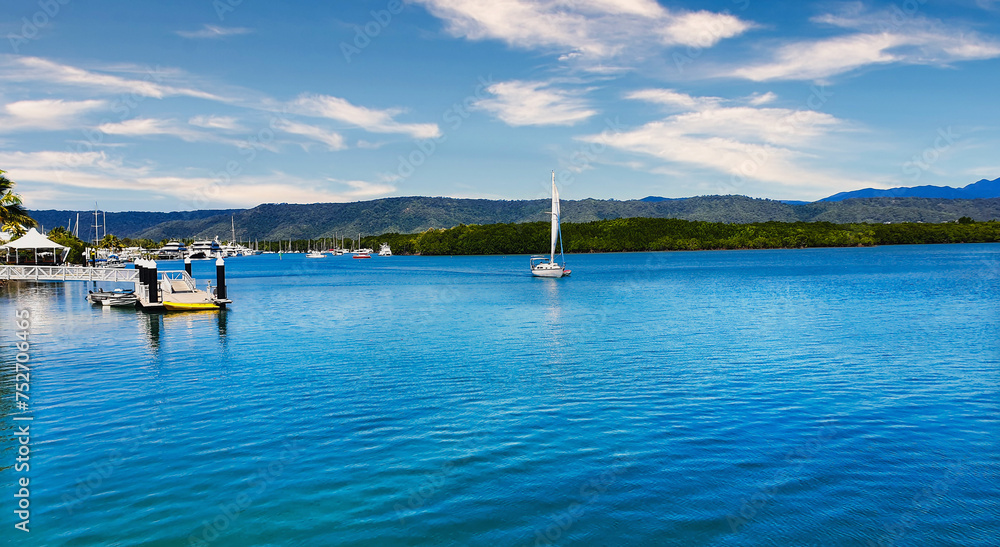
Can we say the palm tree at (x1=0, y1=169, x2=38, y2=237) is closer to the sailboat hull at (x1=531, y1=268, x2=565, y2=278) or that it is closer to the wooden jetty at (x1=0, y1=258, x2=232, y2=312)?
the wooden jetty at (x1=0, y1=258, x2=232, y2=312)

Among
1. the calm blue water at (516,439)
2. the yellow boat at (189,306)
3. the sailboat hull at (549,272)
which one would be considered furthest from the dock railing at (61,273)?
the sailboat hull at (549,272)

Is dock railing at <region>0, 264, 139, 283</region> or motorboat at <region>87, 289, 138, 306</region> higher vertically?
dock railing at <region>0, 264, 139, 283</region>

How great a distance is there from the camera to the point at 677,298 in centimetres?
5850

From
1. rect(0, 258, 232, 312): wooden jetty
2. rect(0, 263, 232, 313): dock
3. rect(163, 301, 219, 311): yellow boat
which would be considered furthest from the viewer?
rect(0, 263, 232, 313): dock

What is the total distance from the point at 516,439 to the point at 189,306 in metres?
41.9

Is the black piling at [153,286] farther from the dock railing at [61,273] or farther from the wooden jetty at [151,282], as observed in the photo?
the dock railing at [61,273]

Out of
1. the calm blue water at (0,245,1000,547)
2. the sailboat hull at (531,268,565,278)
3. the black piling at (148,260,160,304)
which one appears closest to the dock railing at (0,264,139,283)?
the black piling at (148,260,160,304)

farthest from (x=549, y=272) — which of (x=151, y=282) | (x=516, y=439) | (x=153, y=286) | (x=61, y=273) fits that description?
(x=516, y=439)

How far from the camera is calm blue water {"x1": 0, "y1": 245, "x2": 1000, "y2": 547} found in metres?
11.1

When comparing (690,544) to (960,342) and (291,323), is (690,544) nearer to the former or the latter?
(960,342)

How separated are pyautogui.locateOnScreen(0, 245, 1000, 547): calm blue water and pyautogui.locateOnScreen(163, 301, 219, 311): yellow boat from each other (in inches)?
572

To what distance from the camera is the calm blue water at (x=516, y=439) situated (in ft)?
36.6

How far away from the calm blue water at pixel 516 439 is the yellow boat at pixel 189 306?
14.5 metres

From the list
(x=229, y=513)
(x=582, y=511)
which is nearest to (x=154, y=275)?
(x=229, y=513)
